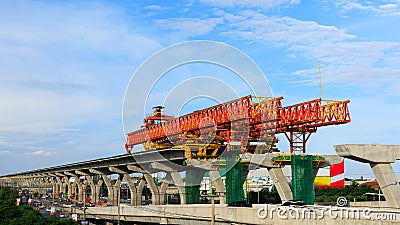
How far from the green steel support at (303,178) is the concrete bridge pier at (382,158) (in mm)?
21048

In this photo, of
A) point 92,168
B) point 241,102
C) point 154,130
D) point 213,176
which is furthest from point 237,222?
point 92,168

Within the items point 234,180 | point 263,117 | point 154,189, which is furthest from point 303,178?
point 154,189

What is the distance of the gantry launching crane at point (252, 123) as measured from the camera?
235ft

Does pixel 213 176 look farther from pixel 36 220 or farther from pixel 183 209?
pixel 36 220

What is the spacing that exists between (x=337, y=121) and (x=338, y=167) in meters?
83.0

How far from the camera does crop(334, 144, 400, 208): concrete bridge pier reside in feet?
134

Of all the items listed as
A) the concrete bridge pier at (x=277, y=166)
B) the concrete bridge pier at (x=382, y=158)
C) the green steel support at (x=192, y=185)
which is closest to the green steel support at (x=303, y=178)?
the concrete bridge pier at (x=277, y=166)

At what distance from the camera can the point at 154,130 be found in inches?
4427

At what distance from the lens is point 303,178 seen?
63219 mm

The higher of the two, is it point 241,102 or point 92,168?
point 241,102

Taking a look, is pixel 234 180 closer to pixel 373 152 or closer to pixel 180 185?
pixel 180 185

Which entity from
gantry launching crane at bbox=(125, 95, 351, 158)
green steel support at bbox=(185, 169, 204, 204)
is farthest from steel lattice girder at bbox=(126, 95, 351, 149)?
green steel support at bbox=(185, 169, 204, 204)

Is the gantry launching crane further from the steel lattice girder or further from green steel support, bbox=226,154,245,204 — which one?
green steel support, bbox=226,154,245,204

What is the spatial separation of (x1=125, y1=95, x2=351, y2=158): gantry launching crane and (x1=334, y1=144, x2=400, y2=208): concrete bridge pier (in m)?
27.9
